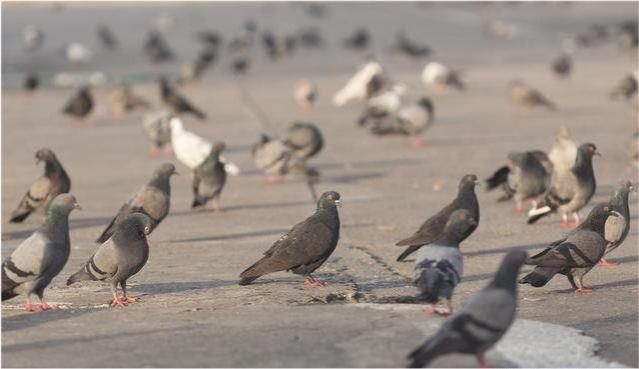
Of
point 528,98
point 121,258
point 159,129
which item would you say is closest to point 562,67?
point 528,98

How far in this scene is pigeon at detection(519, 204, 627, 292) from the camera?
384 inches

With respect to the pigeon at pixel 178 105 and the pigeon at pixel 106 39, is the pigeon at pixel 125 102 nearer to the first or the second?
the pigeon at pixel 178 105

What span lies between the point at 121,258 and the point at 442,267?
239 cm

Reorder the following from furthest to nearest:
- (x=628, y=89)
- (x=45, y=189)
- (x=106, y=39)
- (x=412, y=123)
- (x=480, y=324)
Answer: (x=106, y=39), (x=628, y=89), (x=412, y=123), (x=45, y=189), (x=480, y=324)

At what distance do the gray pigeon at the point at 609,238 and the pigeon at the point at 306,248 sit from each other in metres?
1.51

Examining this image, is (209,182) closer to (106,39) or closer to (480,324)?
(480,324)

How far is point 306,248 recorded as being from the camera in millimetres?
9969

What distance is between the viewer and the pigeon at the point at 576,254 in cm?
975

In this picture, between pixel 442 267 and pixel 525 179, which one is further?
pixel 525 179

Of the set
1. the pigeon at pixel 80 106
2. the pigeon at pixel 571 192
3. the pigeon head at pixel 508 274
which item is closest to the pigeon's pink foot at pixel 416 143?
the pigeon at pixel 80 106

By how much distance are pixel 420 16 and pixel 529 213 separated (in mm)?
56131

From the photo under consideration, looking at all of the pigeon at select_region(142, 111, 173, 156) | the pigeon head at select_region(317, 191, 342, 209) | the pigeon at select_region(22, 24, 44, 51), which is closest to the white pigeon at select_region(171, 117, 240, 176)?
the pigeon at select_region(142, 111, 173, 156)

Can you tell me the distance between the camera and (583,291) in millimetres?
10141

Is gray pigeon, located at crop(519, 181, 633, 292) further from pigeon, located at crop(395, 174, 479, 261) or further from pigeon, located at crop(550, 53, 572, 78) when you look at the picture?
pigeon, located at crop(550, 53, 572, 78)
